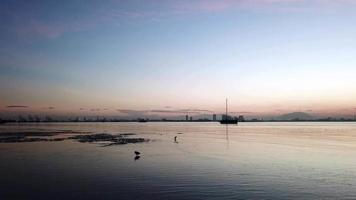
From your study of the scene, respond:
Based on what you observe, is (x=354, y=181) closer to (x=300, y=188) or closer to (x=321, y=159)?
(x=300, y=188)

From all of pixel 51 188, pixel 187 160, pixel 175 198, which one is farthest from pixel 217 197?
pixel 187 160

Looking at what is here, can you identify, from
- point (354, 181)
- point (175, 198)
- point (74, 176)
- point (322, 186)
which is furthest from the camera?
point (74, 176)

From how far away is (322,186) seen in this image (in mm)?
21797

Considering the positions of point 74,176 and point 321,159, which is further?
point 321,159

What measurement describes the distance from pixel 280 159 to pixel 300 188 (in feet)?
50.2

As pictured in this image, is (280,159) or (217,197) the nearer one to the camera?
(217,197)

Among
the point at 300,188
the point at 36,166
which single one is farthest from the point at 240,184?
the point at 36,166

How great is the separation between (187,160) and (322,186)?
621 inches

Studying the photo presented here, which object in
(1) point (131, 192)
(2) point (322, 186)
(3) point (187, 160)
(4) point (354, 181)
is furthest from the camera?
(3) point (187, 160)

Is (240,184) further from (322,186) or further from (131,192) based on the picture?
(131,192)

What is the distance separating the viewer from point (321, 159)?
3606 centimetres

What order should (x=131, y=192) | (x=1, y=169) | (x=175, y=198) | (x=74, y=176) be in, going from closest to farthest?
1. (x=175, y=198)
2. (x=131, y=192)
3. (x=74, y=176)
4. (x=1, y=169)

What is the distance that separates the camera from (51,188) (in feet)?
70.1

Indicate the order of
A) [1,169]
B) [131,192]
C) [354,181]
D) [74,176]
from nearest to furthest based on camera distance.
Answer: [131,192] → [354,181] → [74,176] → [1,169]
